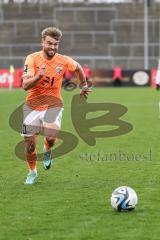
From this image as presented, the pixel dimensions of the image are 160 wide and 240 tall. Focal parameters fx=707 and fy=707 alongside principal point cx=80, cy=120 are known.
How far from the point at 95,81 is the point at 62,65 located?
39022 mm

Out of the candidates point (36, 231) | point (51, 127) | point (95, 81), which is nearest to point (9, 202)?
point (36, 231)

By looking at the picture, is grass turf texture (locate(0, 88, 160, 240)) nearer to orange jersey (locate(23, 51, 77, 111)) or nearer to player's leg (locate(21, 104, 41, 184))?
Result: player's leg (locate(21, 104, 41, 184))

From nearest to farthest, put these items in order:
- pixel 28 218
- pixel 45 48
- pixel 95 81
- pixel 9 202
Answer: pixel 28 218
pixel 9 202
pixel 45 48
pixel 95 81

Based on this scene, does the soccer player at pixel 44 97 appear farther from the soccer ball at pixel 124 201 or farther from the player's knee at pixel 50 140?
the soccer ball at pixel 124 201

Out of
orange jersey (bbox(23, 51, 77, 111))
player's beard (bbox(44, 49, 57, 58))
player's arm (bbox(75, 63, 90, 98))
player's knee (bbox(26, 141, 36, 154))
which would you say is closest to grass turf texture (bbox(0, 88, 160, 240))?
player's knee (bbox(26, 141, 36, 154))

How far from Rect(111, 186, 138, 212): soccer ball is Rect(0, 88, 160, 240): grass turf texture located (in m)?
0.09

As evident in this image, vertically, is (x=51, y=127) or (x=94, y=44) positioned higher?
(x=51, y=127)

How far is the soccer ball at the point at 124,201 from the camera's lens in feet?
26.6

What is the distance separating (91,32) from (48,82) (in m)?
48.1

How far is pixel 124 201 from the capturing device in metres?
8.08

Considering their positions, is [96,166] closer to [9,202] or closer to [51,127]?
[51,127]

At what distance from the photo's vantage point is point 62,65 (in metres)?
10.7

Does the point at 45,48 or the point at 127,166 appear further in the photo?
the point at 127,166

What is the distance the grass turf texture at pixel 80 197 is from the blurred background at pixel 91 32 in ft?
138
